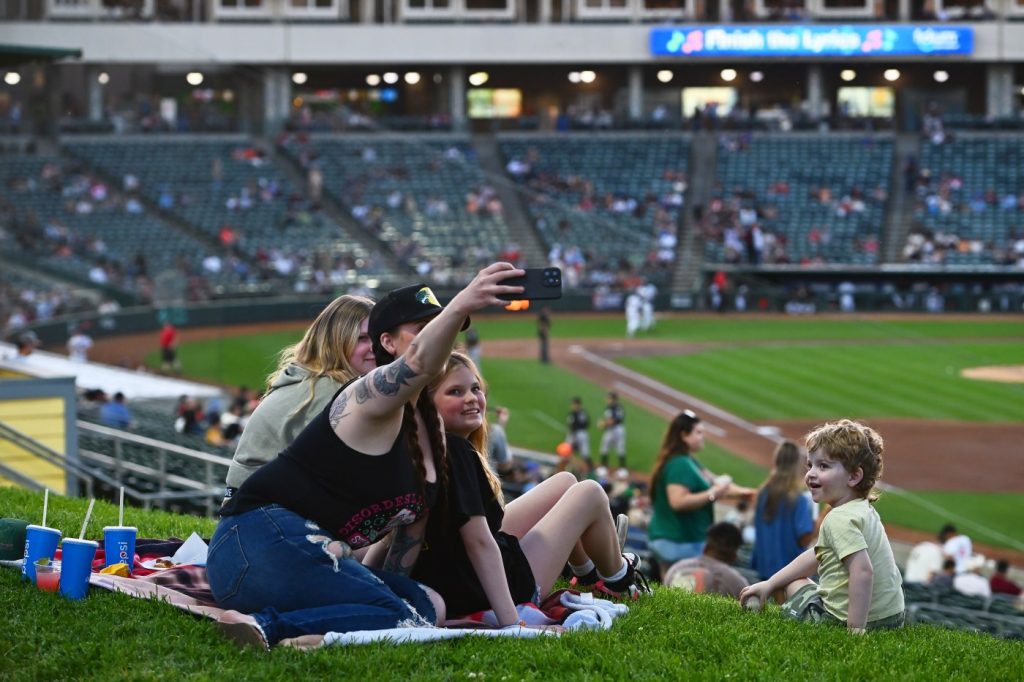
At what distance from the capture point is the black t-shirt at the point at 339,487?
5.29 meters

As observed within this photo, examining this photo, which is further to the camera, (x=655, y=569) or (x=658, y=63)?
(x=658, y=63)

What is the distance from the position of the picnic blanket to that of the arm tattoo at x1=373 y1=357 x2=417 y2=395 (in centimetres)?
100

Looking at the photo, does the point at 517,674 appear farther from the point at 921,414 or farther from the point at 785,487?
the point at 921,414

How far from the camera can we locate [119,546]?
254 inches

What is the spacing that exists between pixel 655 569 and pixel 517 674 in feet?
15.1

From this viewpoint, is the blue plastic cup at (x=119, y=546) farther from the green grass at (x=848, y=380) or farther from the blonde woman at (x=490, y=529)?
the green grass at (x=848, y=380)

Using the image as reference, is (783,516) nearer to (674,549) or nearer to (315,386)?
(674,549)

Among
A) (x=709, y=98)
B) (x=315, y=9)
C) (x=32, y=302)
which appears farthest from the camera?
(x=709, y=98)

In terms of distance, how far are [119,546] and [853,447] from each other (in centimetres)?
317

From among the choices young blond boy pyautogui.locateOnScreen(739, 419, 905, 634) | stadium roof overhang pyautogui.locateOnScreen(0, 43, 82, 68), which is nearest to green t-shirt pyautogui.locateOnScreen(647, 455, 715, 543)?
young blond boy pyautogui.locateOnScreen(739, 419, 905, 634)

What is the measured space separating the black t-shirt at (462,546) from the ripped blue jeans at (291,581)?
319 millimetres

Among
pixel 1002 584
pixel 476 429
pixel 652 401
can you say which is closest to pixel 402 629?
pixel 476 429

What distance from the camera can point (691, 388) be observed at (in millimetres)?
30859

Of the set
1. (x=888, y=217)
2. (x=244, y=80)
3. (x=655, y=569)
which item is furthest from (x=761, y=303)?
(x=655, y=569)
